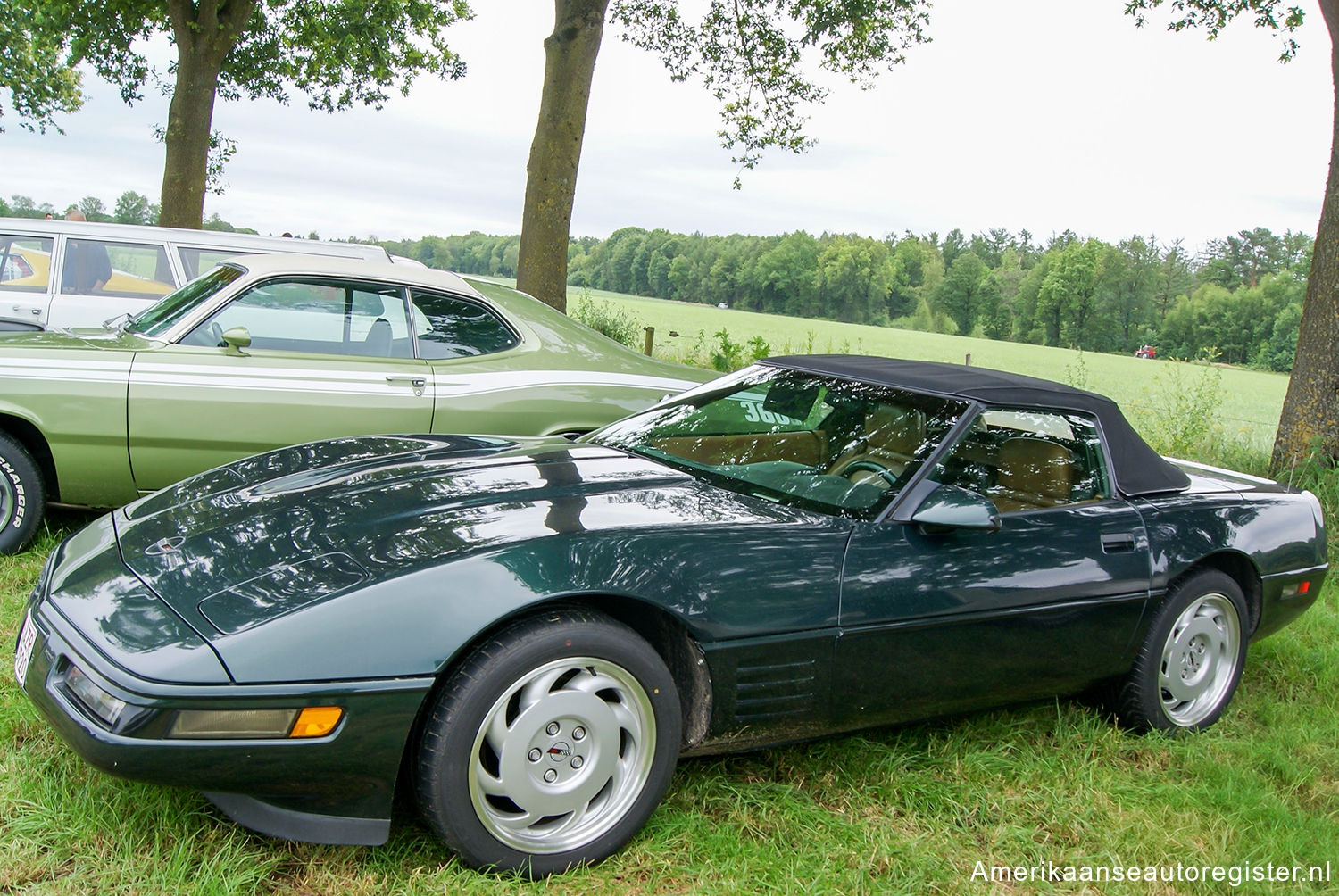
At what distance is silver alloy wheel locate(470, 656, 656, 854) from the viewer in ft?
7.21

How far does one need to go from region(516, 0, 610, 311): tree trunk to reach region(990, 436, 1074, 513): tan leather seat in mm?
7023

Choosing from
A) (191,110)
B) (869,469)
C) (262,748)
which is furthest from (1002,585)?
(191,110)

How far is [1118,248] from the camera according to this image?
145 feet

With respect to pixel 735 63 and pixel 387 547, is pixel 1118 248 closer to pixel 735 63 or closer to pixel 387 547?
pixel 735 63

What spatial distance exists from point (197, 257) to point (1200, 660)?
8.19 meters

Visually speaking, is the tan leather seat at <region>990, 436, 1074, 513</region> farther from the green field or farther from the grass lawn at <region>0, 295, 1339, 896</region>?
the green field

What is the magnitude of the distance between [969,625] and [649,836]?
1.11m

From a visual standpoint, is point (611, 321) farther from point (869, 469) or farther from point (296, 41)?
point (869, 469)

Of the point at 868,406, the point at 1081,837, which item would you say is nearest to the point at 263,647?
the point at 868,406

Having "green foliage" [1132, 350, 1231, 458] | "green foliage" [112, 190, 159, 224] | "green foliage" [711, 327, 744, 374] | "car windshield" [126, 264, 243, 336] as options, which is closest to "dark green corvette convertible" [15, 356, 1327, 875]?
"car windshield" [126, 264, 243, 336]

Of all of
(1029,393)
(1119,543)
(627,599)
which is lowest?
(627,599)

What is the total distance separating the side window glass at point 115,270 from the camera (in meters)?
8.22

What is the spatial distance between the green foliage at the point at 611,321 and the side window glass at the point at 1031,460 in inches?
484

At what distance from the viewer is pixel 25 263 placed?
8.16m
